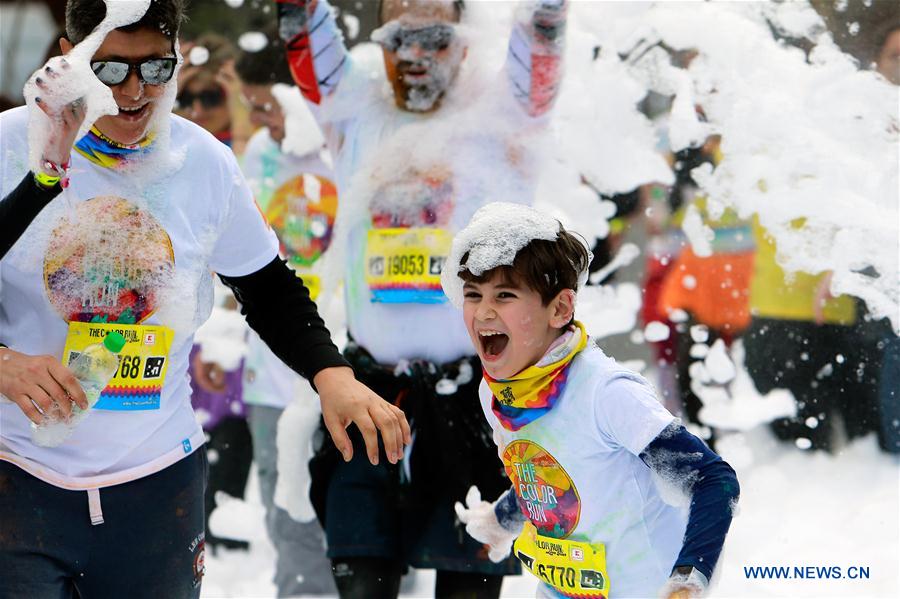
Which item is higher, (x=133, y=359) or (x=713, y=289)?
(x=133, y=359)

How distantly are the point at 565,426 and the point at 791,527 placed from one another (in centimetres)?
251

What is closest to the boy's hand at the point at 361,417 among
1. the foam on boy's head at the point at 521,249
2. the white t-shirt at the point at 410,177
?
A: the foam on boy's head at the point at 521,249

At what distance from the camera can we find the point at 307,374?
2516 millimetres

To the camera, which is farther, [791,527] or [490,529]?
[791,527]

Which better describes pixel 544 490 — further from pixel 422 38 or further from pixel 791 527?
pixel 791 527

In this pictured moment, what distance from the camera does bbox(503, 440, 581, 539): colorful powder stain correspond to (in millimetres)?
2479

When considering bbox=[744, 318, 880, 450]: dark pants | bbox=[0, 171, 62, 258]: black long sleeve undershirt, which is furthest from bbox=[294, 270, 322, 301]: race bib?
bbox=[0, 171, 62, 258]: black long sleeve undershirt

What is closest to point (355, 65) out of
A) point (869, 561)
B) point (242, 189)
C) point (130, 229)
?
point (242, 189)

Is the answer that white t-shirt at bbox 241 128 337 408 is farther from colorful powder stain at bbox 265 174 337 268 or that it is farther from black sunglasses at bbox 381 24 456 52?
black sunglasses at bbox 381 24 456 52

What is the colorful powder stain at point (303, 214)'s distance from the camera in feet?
15.4

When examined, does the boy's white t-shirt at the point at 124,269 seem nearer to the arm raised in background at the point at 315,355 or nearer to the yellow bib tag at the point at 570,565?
the arm raised in background at the point at 315,355

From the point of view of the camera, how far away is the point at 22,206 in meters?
2.11

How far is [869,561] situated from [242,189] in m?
2.68

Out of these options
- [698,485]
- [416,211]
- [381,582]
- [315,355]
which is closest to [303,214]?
[416,211]
